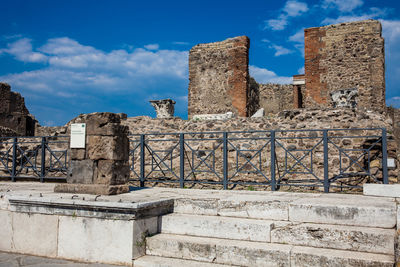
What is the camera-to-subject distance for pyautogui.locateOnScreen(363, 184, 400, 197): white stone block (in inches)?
189

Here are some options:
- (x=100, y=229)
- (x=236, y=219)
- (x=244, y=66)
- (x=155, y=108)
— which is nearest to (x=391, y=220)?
(x=236, y=219)

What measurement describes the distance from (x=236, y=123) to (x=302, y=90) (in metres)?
11.8

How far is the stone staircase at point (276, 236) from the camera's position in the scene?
3094 millimetres

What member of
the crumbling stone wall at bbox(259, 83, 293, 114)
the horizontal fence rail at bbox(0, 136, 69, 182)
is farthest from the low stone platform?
the crumbling stone wall at bbox(259, 83, 293, 114)

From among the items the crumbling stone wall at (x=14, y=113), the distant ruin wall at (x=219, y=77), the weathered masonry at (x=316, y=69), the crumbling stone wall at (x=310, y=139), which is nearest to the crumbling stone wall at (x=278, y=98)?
the weathered masonry at (x=316, y=69)

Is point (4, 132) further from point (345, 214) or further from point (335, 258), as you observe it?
point (335, 258)

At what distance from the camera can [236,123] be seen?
33.6 feet

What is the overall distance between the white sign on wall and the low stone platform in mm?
874

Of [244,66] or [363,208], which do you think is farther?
[244,66]

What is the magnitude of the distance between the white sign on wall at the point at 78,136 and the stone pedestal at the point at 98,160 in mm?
58

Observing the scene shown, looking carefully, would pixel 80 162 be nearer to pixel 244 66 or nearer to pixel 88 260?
pixel 88 260

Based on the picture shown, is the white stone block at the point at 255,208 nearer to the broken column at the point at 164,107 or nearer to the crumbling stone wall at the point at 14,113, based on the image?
the broken column at the point at 164,107

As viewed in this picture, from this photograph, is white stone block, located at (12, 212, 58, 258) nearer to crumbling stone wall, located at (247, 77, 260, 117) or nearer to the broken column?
the broken column

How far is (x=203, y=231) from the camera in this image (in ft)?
12.5
